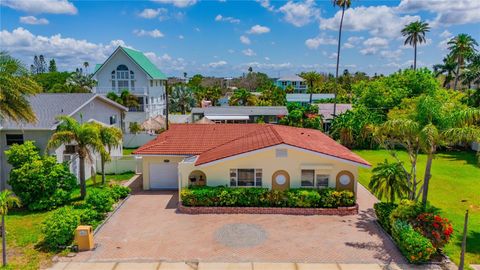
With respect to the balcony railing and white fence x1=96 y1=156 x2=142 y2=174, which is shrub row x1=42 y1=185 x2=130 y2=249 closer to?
white fence x1=96 y1=156 x2=142 y2=174

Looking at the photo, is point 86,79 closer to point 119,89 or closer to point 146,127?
point 119,89

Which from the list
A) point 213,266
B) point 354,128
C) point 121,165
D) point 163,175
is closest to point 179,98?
point 354,128

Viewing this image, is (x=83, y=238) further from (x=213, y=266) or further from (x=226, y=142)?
(x=226, y=142)

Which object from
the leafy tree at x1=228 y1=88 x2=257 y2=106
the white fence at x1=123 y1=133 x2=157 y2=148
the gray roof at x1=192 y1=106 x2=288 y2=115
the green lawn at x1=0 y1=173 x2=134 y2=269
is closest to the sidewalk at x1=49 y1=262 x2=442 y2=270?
the green lawn at x1=0 y1=173 x2=134 y2=269

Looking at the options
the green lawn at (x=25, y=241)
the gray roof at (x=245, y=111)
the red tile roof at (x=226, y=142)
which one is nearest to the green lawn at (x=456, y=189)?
the red tile roof at (x=226, y=142)

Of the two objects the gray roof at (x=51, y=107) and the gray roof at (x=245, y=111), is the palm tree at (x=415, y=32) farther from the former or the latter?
the gray roof at (x=51, y=107)

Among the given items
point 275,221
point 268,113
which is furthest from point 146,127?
point 275,221
